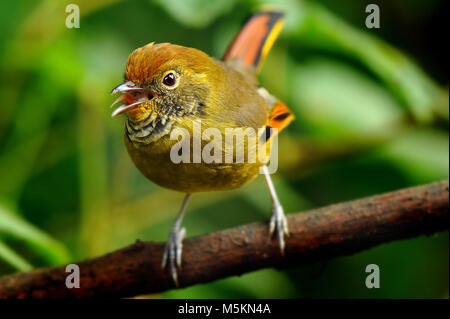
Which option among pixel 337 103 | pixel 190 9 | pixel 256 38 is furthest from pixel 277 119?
pixel 337 103

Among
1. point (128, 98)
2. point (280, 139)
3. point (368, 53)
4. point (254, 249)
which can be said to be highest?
point (368, 53)

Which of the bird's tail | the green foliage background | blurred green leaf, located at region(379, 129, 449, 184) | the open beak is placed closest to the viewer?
the open beak

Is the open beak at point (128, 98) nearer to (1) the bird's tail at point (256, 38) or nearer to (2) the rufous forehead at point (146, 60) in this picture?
(2) the rufous forehead at point (146, 60)

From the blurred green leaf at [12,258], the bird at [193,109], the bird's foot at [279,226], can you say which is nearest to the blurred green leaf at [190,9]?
the bird at [193,109]

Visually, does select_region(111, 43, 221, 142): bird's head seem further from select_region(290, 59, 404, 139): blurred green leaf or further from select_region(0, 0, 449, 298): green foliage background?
select_region(290, 59, 404, 139): blurred green leaf

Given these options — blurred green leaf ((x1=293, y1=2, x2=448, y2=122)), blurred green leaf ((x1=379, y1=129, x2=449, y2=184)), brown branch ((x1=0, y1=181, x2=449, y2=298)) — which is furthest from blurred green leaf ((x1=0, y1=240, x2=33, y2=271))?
blurred green leaf ((x1=379, y1=129, x2=449, y2=184))

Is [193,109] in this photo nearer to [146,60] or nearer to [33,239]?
[146,60]

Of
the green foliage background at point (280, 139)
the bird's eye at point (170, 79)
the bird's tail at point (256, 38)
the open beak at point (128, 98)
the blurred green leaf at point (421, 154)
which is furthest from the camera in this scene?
the blurred green leaf at point (421, 154)

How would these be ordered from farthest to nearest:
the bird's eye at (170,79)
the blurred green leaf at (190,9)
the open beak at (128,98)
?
the blurred green leaf at (190,9) → the bird's eye at (170,79) → the open beak at (128,98)
